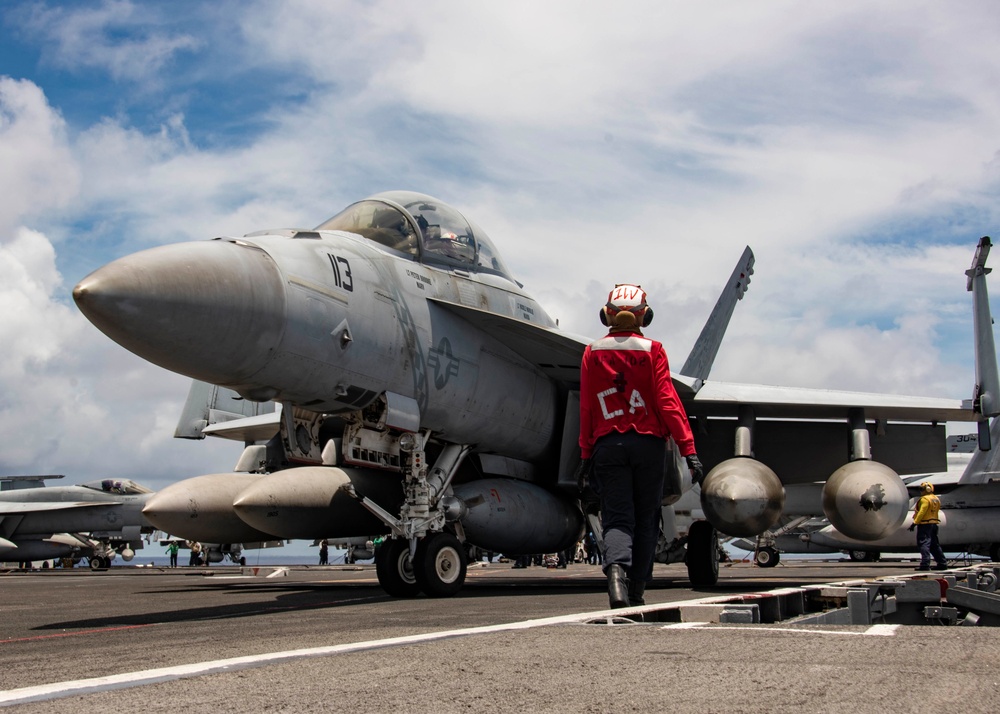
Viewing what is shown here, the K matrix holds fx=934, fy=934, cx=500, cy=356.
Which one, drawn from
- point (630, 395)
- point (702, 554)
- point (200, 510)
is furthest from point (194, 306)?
point (702, 554)

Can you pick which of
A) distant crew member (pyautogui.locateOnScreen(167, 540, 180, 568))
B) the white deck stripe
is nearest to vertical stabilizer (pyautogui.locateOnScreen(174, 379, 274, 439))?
the white deck stripe

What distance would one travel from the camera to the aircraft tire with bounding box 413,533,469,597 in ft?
28.1

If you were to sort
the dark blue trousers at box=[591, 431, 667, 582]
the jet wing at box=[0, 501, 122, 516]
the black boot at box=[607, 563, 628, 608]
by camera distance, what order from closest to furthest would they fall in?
the black boot at box=[607, 563, 628, 608]
the dark blue trousers at box=[591, 431, 667, 582]
the jet wing at box=[0, 501, 122, 516]

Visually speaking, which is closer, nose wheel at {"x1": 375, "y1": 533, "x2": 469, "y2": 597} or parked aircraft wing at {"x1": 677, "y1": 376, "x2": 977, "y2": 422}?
nose wheel at {"x1": 375, "y1": 533, "x2": 469, "y2": 597}

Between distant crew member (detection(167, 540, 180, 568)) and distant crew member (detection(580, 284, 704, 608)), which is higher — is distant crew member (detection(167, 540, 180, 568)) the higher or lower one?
the lower one

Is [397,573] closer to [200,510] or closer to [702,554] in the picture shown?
[200,510]

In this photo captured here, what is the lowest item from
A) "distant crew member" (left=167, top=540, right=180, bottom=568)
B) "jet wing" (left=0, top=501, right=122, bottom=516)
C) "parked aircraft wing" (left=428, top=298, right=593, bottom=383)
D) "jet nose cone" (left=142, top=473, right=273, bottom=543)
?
"distant crew member" (left=167, top=540, right=180, bottom=568)

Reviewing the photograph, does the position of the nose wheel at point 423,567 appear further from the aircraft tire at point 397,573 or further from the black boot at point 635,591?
the black boot at point 635,591

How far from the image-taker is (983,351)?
45.4 feet

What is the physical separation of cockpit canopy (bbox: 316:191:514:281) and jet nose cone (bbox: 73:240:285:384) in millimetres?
2180

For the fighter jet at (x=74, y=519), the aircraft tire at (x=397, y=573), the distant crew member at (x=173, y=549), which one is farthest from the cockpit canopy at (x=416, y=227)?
the distant crew member at (x=173, y=549)

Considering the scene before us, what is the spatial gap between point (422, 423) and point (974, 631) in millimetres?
6678

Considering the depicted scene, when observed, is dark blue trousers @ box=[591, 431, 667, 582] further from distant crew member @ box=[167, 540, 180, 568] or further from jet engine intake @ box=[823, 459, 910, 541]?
distant crew member @ box=[167, 540, 180, 568]

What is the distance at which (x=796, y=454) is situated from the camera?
13734mm
